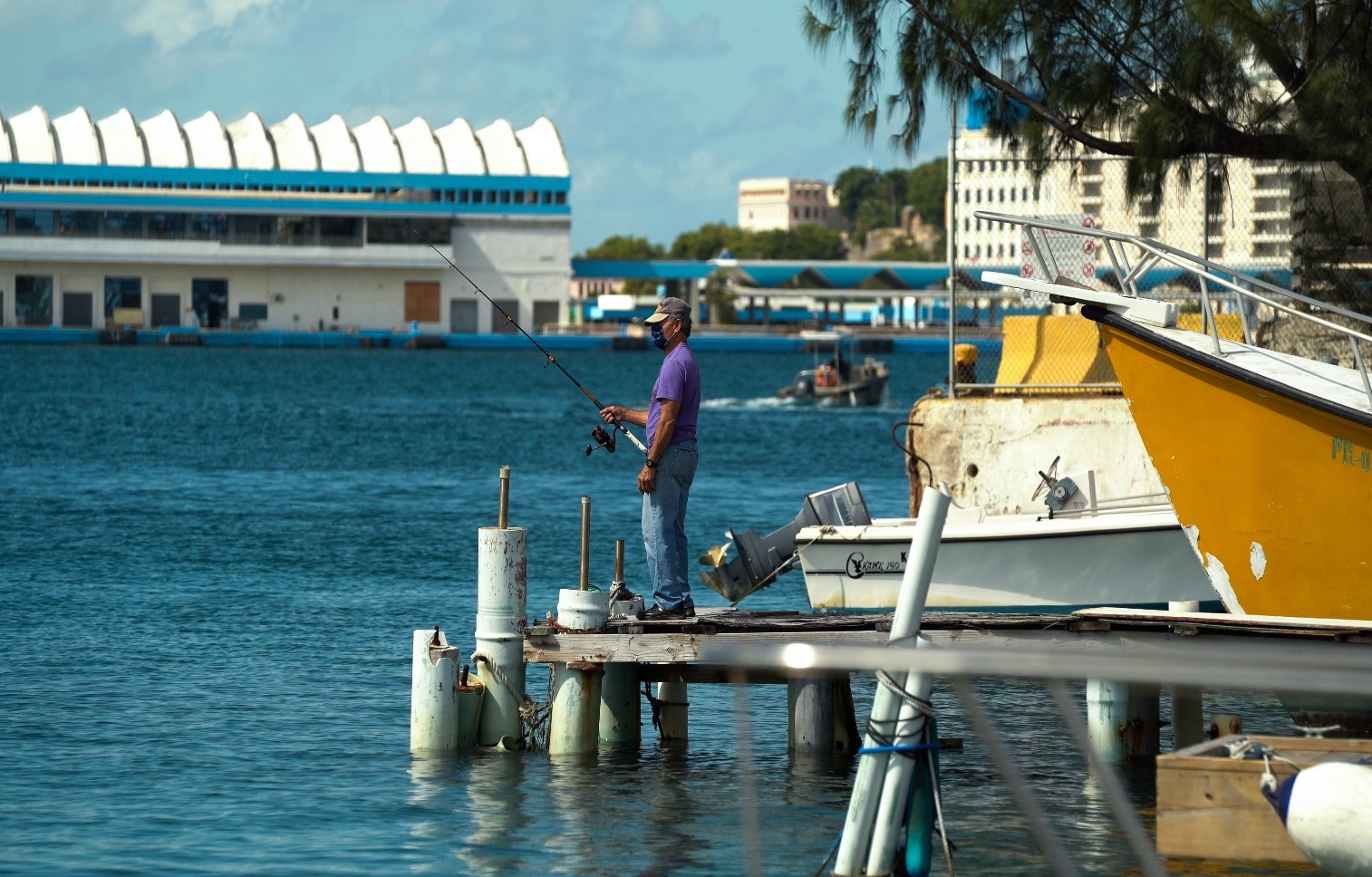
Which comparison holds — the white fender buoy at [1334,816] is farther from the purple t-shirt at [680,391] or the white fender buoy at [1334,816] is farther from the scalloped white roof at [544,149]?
the scalloped white roof at [544,149]

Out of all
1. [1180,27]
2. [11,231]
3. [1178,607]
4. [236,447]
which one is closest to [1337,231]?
[1180,27]

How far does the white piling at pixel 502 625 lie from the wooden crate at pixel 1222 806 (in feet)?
14.0

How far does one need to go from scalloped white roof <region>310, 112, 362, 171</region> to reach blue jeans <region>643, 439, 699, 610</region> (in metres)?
107

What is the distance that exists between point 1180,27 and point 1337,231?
1908mm

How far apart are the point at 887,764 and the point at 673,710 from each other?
478 centimetres

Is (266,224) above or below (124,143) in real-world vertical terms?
below

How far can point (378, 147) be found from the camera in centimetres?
11750

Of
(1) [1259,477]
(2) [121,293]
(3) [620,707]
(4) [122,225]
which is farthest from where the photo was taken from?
(2) [121,293]

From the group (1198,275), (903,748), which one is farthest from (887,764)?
(1198,275)

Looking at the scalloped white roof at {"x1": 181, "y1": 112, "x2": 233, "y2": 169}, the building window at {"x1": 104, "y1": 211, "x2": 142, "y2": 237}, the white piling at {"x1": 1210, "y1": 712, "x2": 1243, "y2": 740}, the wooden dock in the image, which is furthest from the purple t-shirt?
the scalloped white roof at {"x1": 181, "y1": 112, "x2": 233, "y2": 169}

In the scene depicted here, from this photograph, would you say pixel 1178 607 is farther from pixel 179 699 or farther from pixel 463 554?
pixel 463 554

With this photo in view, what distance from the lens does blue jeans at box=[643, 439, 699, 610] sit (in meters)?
11.0

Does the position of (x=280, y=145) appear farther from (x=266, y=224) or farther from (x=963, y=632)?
(x=963, y=632)

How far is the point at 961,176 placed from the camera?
18688mm
